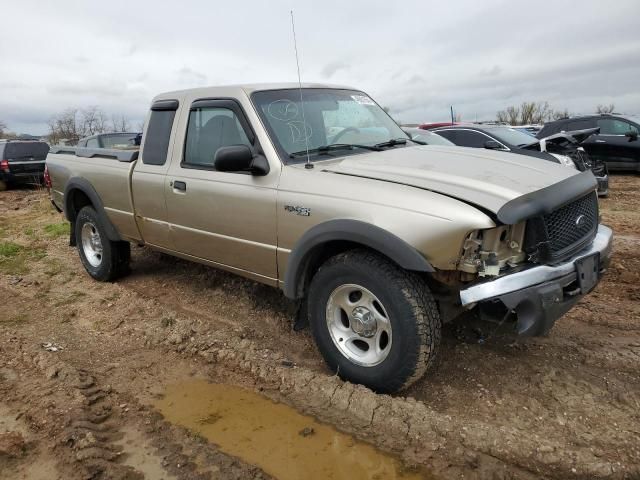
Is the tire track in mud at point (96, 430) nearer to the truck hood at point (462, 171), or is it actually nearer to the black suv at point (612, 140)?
the truck hood at point (462, 171)

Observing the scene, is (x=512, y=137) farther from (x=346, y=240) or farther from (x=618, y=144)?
(x=346, y=240)

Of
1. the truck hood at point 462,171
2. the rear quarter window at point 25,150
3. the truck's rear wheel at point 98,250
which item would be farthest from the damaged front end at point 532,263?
the rear quarter window at point 25,150

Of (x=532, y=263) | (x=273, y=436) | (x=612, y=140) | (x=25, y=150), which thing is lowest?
(x=273, y=436)

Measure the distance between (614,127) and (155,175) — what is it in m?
12.4

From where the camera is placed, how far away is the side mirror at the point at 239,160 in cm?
343

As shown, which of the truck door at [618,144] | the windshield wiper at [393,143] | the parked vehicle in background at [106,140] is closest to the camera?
the windshield wiper at [393,143]

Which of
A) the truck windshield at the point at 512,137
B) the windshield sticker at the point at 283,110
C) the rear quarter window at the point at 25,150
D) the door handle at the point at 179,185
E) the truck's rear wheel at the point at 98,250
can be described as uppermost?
the windshield sticker at the point at 283,110

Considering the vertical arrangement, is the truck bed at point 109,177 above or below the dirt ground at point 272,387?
above

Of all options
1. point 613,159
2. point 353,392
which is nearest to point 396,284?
point 353,392

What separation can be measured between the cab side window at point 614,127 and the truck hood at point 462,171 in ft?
36.1

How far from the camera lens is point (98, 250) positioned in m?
5.97

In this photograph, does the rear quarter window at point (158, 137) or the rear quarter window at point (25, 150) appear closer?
the rear quarter window at point (158, 137)

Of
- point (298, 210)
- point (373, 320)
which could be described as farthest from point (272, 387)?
point (298, 210)

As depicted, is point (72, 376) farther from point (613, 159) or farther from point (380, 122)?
point (613, 159)
